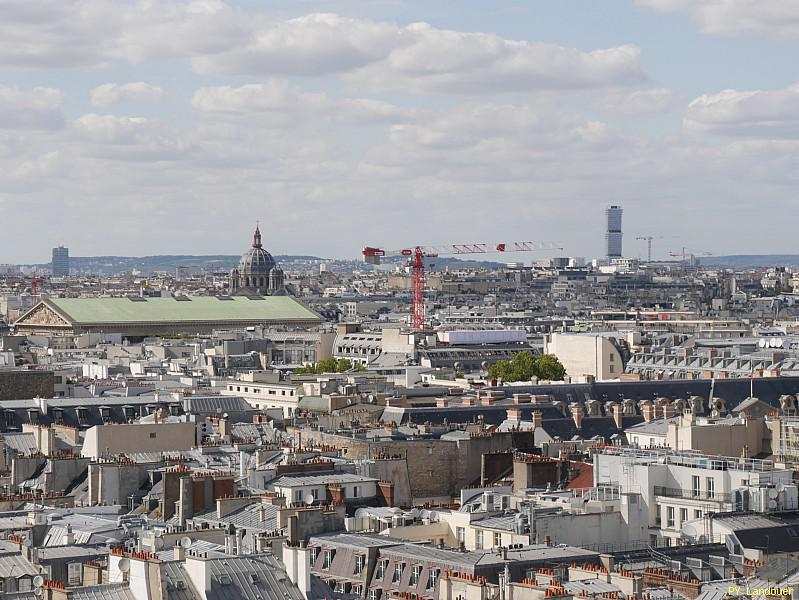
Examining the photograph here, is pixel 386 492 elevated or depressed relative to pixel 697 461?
depressed

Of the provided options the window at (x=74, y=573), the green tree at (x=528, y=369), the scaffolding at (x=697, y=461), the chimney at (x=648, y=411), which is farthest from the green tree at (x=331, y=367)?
the window at (x=74, y=573)

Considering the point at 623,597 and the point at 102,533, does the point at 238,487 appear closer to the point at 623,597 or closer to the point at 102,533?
the point at 102,533

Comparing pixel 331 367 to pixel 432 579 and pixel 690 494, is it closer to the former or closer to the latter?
pixel 690 494

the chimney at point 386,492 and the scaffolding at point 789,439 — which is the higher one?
the scaffolding at point 789,439

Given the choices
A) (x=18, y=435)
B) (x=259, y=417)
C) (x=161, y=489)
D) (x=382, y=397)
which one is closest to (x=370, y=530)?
(x=161, y=489)

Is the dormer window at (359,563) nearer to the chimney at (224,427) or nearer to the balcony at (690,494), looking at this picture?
the balcony at (690,494)

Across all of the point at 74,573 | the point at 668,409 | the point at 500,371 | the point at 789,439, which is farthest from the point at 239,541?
the point at 500,371

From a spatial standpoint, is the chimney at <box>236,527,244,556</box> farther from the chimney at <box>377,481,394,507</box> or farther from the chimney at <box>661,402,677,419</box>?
the chimney at <box>661,402,677,419</box>
